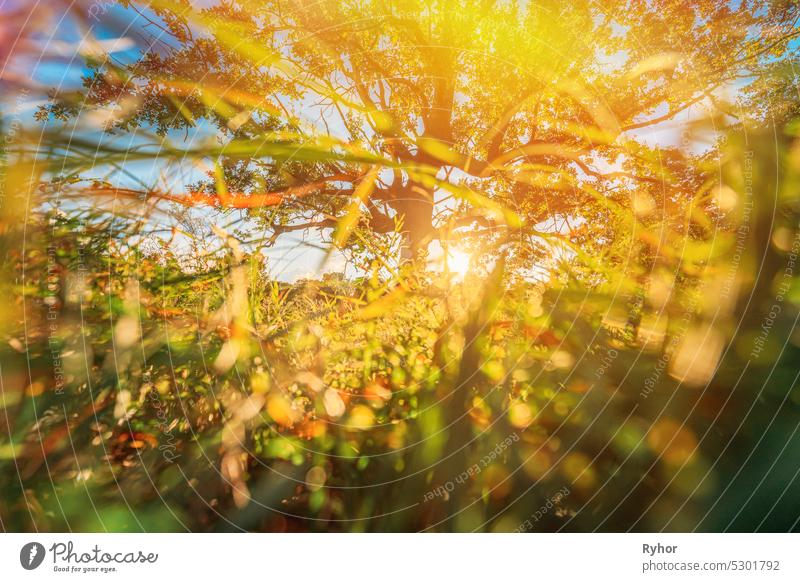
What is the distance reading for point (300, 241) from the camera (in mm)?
1060

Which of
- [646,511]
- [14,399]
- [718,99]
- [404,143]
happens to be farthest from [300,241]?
[718,99]

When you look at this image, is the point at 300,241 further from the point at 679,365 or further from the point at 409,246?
the point at 679,365

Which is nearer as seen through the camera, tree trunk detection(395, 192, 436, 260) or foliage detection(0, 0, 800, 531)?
foliage detection(0, 0, 800, 531)
